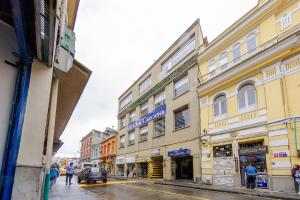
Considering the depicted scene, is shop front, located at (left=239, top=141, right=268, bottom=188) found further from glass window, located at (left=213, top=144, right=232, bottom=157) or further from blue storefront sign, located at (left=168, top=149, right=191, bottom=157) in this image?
blue storefront sign, located at (left=168, top=149, right=191, bottom=157)

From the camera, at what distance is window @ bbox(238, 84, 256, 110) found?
51.7 ft

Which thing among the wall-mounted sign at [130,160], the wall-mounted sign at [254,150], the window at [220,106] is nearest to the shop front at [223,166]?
the wall-mounted sign at [254,150]

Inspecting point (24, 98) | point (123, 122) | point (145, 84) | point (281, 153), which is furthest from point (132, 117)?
point (24, 98)

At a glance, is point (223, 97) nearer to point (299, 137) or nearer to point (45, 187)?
point (299, 137)

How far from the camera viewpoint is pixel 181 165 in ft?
76.6

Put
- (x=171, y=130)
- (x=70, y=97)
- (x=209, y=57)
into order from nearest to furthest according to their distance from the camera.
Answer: (x=70, y=97) < (x=209, y=57) < (x=171, y=130)

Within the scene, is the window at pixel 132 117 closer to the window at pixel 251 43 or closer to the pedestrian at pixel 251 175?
the window at pixel 251 43

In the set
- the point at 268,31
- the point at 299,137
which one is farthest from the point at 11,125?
the point at 268,31

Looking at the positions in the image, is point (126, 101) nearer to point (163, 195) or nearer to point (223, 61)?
point (223, 61)

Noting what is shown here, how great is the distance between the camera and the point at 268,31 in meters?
15.5

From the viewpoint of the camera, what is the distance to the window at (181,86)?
914 inches

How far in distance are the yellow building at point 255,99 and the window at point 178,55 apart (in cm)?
338

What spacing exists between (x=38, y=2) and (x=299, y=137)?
1349cm

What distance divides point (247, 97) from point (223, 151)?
13.5 ft
